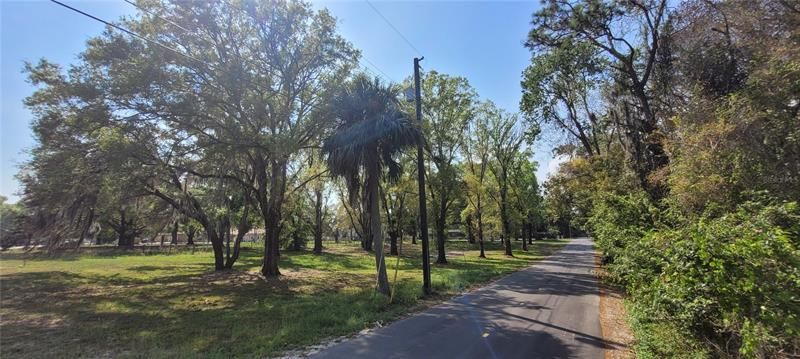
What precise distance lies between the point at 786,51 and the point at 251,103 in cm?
1392

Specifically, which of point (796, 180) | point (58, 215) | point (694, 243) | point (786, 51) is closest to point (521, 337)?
point (694, 243)

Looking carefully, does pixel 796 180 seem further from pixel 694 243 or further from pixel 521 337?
pixel 521 337

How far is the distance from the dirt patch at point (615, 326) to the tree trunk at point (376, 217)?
5.87m

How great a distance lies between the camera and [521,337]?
23.2ft

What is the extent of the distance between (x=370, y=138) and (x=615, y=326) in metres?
7.61

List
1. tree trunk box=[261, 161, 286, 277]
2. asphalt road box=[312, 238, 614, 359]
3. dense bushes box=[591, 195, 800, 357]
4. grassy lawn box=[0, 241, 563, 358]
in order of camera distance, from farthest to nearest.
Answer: tree trunk box=[261, 161, 286, 277] < grassy lawn box=[0, 241, 563, 358] < asphalt road box=[312, 238, 614, 359] < dense bushes box=[591, 195, 800, 357]

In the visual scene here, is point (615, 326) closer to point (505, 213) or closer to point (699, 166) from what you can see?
point (699, 166)

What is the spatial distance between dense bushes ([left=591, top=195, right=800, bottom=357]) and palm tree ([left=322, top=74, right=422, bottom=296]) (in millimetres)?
7019

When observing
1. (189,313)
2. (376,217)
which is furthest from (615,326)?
(189,313)

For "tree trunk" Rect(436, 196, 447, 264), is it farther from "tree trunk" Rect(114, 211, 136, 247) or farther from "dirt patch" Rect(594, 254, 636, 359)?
"tree trunk" Rect(114, 211, 136, 247)

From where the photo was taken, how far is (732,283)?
380 cm

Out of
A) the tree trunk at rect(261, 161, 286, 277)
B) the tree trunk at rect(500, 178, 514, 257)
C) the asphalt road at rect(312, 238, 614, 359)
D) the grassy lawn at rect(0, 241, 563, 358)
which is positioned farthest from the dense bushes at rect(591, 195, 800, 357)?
the tree trunk at rect(500, 178, 514, 257)

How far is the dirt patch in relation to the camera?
6.21 meters

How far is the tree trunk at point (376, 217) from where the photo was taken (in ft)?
37.0
